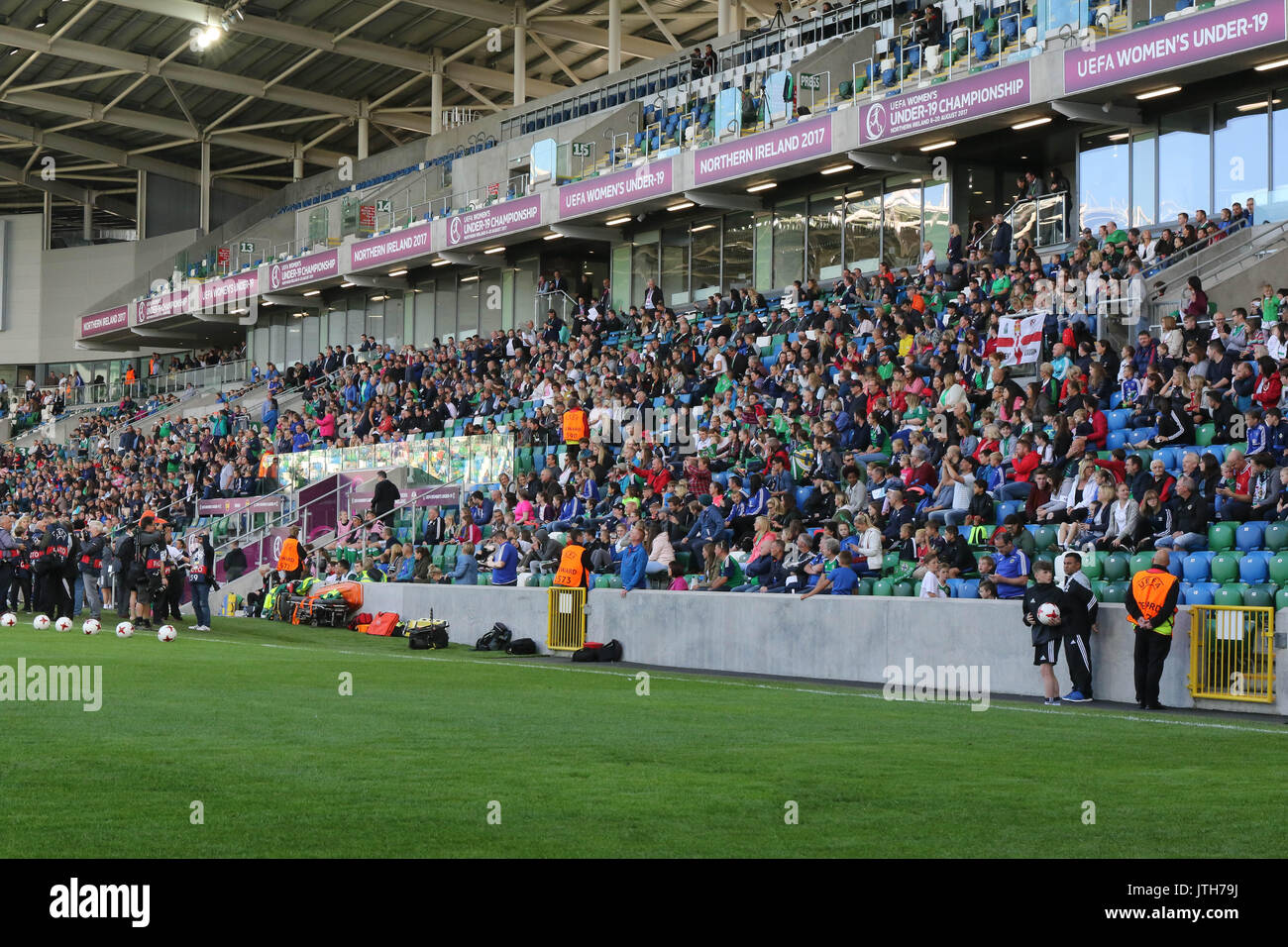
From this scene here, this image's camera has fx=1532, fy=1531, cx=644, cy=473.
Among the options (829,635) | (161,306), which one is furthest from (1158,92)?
(161,306)

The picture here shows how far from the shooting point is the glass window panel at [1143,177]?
27.7 m

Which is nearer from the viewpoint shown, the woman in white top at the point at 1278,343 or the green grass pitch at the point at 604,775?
the green grass pitch at the point at 604,775

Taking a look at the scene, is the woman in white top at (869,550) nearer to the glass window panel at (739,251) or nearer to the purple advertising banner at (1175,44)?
the purple advertising banner at (1175,44)

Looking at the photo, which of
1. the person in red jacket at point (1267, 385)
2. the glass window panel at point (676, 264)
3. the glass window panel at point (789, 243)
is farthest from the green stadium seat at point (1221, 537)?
the glass window panel at point (676, 264)

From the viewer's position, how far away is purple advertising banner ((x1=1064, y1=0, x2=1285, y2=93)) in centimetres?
2327

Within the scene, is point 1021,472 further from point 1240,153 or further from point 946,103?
point 946,103

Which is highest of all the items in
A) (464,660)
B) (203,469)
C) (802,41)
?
(802,41)

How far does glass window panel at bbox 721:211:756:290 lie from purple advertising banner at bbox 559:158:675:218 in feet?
8.10

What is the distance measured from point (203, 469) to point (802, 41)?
1849 centimetres

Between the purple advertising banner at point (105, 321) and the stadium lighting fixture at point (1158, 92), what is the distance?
42.0m

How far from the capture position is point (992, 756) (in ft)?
32.7
